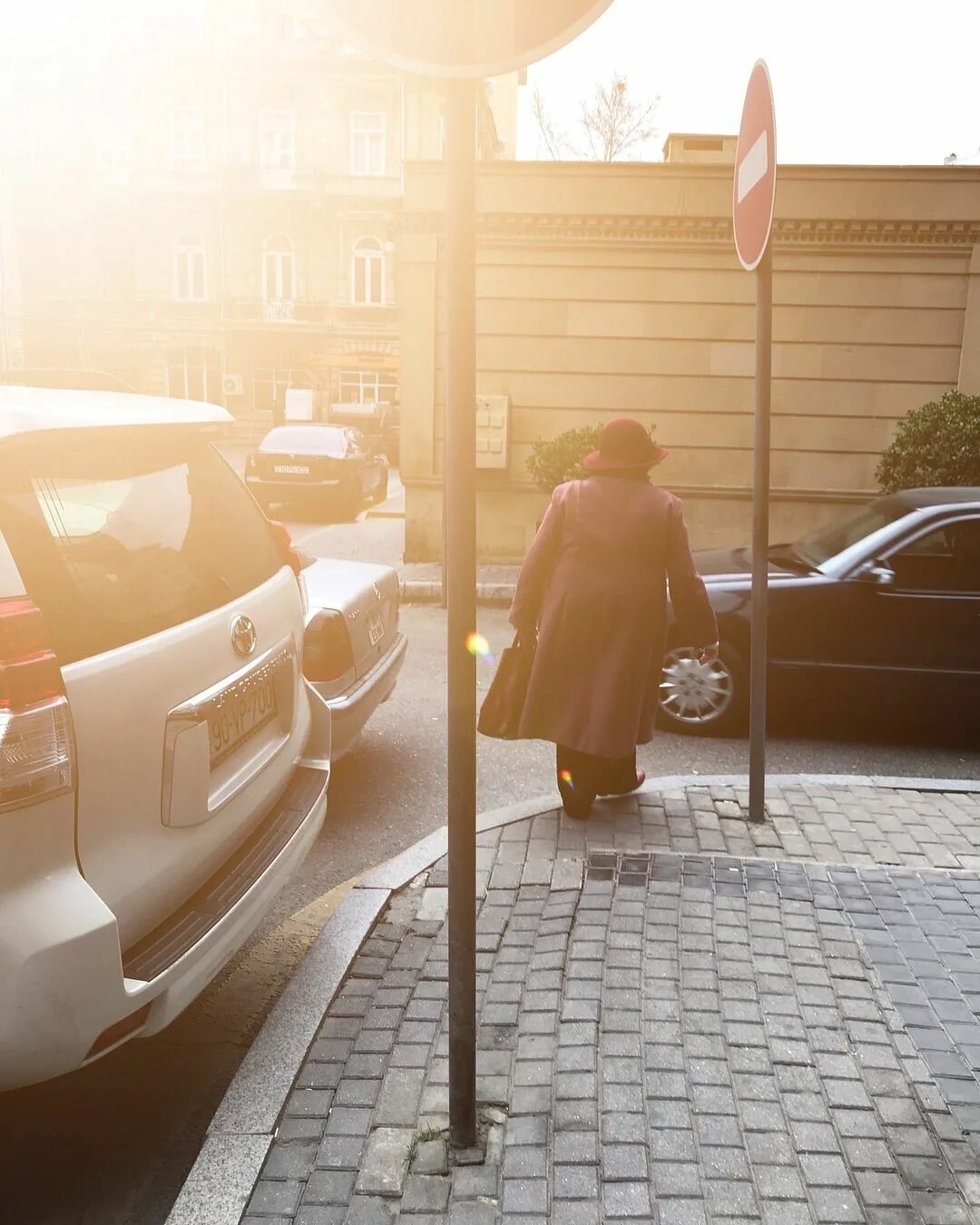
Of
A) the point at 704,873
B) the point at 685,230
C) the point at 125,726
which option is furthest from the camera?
the point at 685,230

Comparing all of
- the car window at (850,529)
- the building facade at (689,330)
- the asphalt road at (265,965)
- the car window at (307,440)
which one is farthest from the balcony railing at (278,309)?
the car window at (850,529)

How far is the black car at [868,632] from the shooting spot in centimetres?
629

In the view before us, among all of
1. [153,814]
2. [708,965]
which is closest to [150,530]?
[153,814]

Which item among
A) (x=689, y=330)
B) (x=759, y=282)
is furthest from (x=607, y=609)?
(x=689, y=330)

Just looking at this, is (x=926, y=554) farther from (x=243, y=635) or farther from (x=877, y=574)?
(x=243, y=635)

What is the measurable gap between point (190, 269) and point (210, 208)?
99.4 inches

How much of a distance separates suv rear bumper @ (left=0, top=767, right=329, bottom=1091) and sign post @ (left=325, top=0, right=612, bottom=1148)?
60 centimetres

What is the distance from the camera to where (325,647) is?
5.04 meters

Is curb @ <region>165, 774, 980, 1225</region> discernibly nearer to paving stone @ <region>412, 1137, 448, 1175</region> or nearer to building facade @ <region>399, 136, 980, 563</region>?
paving stone @ <region>412, 1137, 448, 1175</region>

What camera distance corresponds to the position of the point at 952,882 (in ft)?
13.5

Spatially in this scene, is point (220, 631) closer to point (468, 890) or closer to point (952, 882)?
point (468, 890)

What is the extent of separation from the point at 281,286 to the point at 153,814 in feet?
148

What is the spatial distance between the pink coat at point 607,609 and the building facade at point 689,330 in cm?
813

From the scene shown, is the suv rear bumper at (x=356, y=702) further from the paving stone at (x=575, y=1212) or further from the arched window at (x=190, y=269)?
the arched window at (x=190, y=269)
